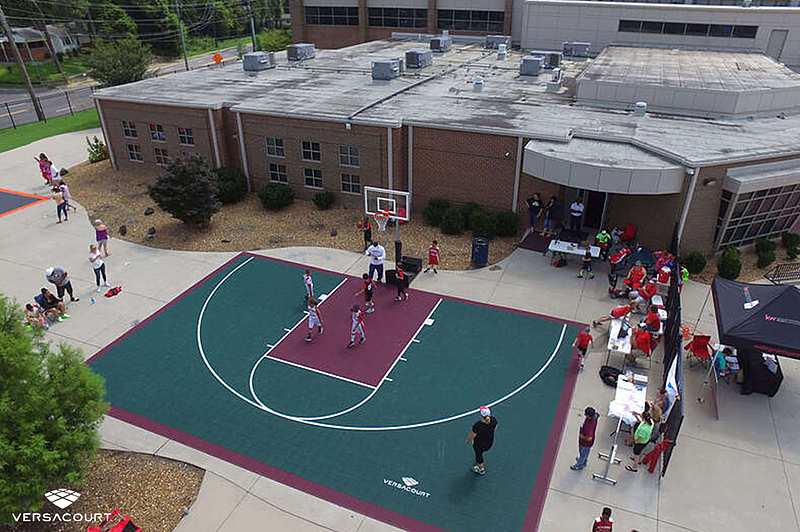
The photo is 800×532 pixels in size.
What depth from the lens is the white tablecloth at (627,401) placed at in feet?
45.8

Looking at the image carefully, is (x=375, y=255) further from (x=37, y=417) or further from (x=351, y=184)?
(x=37, y=417)

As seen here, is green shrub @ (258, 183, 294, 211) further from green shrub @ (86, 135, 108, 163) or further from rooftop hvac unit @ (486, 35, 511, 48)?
rooftop hvac unit @ (486, 35, 511, 48)

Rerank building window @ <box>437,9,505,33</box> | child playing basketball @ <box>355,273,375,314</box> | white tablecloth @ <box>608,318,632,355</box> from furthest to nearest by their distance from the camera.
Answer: building window @ <box>437,9,505,33</box>
child playing basketball @ <box>355,273,375,314</box>
white tablecloth @ <box>608,318,632,355</box>

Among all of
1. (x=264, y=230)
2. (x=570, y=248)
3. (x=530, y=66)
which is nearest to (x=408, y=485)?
(x=570, y=248)

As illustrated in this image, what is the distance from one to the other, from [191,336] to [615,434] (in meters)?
13.4

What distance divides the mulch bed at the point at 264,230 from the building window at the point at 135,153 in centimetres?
313

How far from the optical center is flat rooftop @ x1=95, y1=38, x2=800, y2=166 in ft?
76.8

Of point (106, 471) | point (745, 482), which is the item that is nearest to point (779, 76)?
point (745, 482)

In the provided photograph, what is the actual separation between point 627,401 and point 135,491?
12.4m

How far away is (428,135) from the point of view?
83.1ft

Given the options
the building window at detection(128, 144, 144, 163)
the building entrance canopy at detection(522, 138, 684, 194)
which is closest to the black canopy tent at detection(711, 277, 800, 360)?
the building entrance canopy at detection(522, 138, 684, 194)

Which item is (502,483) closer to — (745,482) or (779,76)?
(745,482)

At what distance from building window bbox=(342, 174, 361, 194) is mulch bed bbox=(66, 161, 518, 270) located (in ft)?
3.17

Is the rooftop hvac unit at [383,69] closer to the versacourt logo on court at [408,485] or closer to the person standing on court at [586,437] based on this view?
the person standing on court at [586,437]
